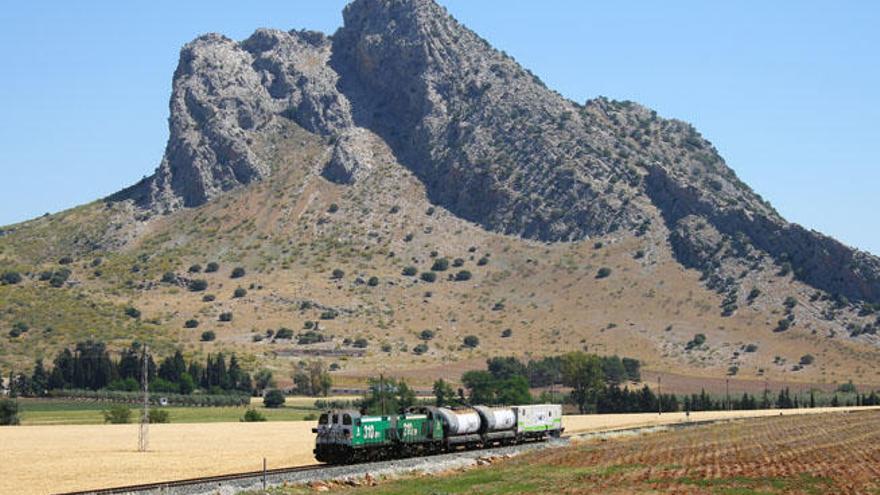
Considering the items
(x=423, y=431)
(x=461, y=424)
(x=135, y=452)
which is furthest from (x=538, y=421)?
(x=135, y=452)

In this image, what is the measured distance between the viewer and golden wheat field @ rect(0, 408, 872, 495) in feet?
207

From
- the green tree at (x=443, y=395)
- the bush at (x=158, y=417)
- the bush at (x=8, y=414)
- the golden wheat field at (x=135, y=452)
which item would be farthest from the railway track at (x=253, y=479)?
the green tree at (x=443, y=395)

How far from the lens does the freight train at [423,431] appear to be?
6750cm

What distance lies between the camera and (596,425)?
405ft

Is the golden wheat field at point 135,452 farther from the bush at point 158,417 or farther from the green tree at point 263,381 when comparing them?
the green tree at point 263,381

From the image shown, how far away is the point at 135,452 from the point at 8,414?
45.2m

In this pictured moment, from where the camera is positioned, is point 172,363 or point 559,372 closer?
point 172,363

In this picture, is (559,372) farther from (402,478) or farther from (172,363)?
(402,478)

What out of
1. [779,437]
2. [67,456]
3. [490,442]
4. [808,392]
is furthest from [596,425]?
[808,392]

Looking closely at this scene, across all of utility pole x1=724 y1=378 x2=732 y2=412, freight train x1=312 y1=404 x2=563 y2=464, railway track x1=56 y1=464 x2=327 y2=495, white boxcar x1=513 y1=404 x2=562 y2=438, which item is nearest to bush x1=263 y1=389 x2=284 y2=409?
utility pole x1=724 y1=378 x2=732 y2=412

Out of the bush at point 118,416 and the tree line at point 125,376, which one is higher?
the tree line at point 125,376

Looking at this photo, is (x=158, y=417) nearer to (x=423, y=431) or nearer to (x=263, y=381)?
(x=263, y=381)

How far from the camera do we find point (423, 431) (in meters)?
74.8

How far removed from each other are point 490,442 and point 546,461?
1226 cm
